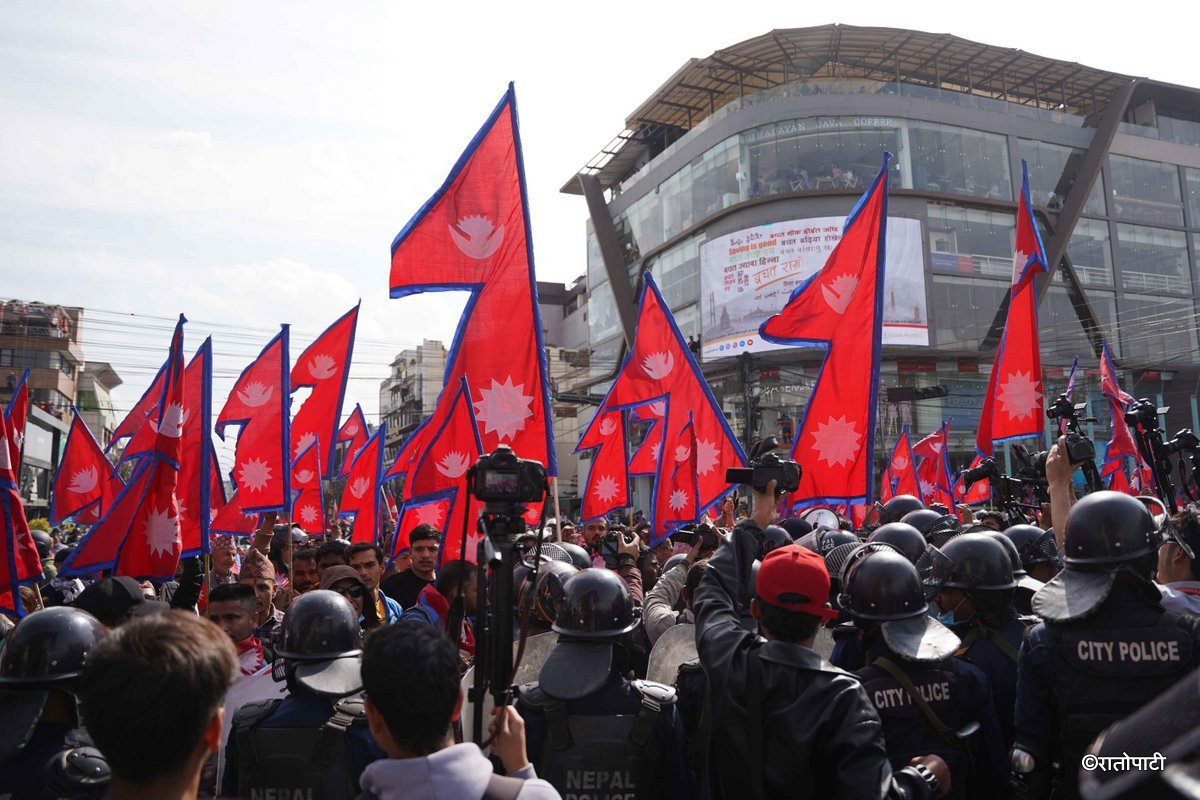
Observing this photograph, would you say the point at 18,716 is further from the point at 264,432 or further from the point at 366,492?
the point at 366,492

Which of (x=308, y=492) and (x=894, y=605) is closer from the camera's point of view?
(x=894, y=605)

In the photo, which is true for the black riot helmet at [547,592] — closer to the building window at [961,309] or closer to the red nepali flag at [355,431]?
the red nepali flag at [355,431]

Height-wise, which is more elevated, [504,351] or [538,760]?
[504,351]

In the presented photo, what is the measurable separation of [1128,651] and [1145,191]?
53.9 meters

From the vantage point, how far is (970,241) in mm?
42656

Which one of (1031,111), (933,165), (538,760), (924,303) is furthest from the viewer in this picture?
(1031,111)

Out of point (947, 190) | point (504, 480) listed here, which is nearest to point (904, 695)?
point (504, 480)

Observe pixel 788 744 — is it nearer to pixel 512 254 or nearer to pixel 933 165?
pixel 512 254

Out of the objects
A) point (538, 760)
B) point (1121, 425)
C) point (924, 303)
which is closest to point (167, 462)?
point (538, 760)

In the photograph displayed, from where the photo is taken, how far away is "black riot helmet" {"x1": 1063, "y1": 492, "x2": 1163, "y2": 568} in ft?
11.3

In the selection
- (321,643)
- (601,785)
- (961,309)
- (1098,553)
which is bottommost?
(601,785)

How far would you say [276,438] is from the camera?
985cm

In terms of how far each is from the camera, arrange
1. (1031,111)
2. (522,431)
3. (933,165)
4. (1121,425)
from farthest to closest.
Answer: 1. (1031,111)
2. (933,165)
3. (1121,425)
4. (522,431)

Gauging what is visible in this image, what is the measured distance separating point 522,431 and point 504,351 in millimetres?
596
